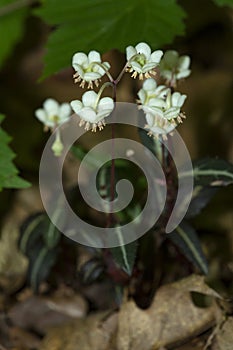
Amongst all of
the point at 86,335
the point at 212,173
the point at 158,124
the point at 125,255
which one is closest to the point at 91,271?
the point at 86,335

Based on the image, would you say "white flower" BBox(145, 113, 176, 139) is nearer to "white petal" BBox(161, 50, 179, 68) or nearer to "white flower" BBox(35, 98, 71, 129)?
"white petal" BBox(161, 50, 179, 68)

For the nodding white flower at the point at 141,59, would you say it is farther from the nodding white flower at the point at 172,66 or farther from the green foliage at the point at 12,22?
the green foliage at the point at 12,22

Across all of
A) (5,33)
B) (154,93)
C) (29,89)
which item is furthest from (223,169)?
(29,89)

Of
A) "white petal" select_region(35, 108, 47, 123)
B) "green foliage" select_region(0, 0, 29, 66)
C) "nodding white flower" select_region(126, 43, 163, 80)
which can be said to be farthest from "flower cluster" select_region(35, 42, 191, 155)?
"green foliage" select_region(0, 0, 29, 66)

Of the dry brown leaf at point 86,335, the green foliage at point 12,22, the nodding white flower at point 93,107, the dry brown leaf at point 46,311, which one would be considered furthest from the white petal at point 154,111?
the green foliage at point 12,22

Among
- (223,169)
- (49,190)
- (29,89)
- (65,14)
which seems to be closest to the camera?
(223,169)

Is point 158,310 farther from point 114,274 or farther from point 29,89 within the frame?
point 29,89

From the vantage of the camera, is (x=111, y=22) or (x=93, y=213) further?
(x=93, y=213)
